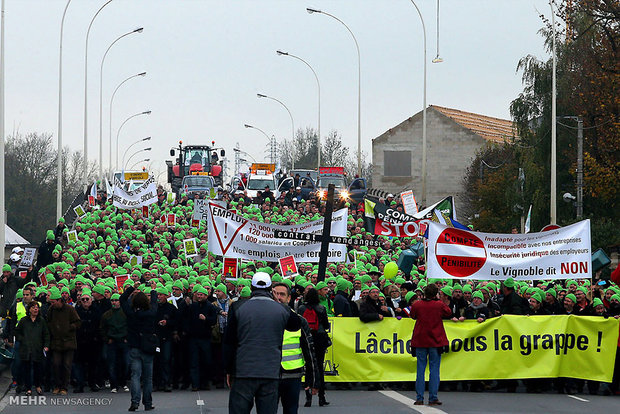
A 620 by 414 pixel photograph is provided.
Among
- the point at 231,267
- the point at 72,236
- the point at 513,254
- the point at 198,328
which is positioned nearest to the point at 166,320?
the point at 198,328

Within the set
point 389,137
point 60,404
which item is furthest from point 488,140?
point 60,404

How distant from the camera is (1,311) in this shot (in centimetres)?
2178

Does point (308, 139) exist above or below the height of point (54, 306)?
above

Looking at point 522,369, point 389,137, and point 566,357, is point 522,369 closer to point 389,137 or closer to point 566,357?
point 566,357

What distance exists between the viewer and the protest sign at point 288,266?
20031 mm

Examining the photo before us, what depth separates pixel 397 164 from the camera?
82.2 m

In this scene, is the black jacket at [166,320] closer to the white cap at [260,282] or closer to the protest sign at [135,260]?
the white cap at [260,282]

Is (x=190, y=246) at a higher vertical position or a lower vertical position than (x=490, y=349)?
higher

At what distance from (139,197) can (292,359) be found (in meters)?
24.3

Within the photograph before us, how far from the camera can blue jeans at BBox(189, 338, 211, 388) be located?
57.2 feet

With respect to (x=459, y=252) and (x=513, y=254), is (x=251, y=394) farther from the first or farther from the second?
(x=513, y=254)

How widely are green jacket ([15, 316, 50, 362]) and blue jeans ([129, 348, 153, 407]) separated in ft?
7.43

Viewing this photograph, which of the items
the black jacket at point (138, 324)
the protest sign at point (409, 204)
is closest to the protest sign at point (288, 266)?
the black jacket at point (138, 324)

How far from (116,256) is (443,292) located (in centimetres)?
1160
